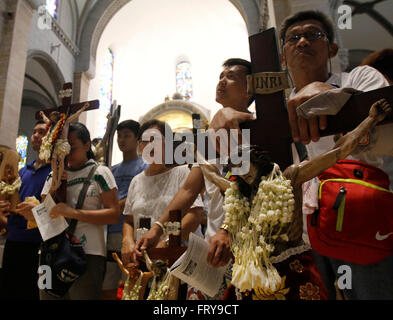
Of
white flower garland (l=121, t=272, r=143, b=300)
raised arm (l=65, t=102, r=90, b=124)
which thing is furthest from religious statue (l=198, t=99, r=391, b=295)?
raised arm (l=65, t=102, r=90, b=124)

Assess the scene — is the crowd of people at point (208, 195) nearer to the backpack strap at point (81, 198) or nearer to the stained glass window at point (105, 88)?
the backpack strap at point (81, 198)

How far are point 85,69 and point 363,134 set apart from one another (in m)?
10.3

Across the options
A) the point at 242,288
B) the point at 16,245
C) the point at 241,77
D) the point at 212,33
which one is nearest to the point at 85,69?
the point at 212,33

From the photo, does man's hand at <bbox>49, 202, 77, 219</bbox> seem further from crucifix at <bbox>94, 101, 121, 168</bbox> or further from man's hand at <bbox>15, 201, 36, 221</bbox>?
crucifix at <bbox>94, 101, 121, 168</bbox>

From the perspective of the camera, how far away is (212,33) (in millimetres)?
14367

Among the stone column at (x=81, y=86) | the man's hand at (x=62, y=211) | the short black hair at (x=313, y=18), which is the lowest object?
the man's hand at (x=62, y=211)

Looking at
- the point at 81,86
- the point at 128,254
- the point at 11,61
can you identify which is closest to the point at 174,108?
the point at 81,86

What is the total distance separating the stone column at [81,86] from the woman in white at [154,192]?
8094 millimetres

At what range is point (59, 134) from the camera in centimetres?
215

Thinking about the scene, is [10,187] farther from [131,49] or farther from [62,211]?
[131,49]

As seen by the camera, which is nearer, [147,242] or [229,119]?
[229,119]

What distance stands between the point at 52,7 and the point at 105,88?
3693 mm

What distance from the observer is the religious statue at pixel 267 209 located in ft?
2.68

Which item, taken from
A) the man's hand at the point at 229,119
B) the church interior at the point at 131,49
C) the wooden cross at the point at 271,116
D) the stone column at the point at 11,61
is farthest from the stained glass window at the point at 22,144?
the wooden cross at the point at 271,116
